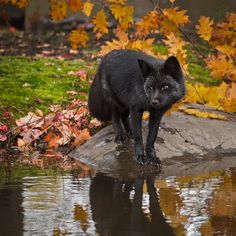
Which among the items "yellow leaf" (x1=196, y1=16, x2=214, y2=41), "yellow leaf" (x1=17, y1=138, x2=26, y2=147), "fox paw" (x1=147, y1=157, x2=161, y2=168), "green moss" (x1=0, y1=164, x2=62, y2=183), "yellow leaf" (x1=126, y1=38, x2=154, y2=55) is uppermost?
"yellow leaf" (x1=196, y1=16, x2=214, y2=41)

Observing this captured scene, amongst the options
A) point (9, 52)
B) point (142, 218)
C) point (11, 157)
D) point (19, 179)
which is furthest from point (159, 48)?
point (142, 218)

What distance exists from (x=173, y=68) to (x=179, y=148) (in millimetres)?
1381

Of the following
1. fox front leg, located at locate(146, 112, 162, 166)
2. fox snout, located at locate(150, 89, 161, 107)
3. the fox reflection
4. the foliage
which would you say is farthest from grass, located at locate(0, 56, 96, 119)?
the fox reflection

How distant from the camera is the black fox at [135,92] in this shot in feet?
23.0

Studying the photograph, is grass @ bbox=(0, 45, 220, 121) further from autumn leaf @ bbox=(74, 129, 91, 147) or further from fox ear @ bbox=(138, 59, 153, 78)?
fox ear @ bbox=(138, 59, 153, 78)

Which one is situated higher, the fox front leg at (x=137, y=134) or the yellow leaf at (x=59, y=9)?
the yellow leaf at (x=59, y=9)

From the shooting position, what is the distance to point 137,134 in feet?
24.7

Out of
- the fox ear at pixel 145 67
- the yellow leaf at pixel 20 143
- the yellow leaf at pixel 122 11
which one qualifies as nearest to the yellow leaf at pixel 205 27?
the yellow leaf at pixel 122 11

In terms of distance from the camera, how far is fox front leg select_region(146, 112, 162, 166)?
295 inches

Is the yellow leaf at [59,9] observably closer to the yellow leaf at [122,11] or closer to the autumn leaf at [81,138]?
the yellow leaf at [122,11]

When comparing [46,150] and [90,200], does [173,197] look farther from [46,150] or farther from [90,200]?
[46,150]

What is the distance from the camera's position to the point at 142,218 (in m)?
5.32

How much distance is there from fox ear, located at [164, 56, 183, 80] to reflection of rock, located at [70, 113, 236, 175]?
1.08 metres

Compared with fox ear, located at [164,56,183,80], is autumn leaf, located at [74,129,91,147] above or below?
below
